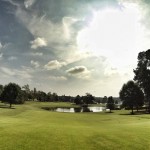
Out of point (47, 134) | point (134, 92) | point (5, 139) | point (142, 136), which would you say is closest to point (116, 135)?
point (142, 136)

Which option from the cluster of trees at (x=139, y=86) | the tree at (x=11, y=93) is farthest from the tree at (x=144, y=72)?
the tree at (x=11, y=93)

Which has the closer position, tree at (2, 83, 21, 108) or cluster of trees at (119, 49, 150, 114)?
cluster of trees at (119, 49, 150, 114)

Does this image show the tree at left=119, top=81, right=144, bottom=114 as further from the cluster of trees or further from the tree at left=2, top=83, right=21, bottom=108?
the tree at left=2, top=83, right=21, bottom=108

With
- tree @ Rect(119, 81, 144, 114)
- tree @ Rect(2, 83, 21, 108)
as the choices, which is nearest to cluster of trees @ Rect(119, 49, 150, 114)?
tree @ Rect(119, 81, 144, 114)

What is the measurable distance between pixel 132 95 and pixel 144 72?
13603 mm

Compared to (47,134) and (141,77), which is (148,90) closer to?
(141,77)

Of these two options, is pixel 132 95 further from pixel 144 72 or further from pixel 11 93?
pixel 11 93

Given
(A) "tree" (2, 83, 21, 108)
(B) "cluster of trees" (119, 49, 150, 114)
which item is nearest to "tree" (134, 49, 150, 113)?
(B) "cluster of trees" (119, 49, 150, 114)

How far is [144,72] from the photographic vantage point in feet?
313

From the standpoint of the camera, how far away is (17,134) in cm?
2491

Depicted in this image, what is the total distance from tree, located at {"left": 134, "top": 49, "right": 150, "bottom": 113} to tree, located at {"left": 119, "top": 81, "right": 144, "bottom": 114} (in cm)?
581

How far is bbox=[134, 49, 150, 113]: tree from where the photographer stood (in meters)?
95.2

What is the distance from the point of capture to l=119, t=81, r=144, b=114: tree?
10481cm

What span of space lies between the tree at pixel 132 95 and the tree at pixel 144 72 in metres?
5.81
